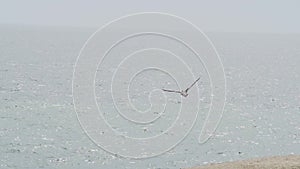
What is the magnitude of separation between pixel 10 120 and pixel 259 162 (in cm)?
5060

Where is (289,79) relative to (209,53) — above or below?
above

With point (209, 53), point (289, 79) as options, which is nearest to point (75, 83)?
point (209, 53)

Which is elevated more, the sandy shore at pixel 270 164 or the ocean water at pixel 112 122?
the ocean water at pixel 112 122

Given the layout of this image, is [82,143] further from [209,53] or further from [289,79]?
[289,79]

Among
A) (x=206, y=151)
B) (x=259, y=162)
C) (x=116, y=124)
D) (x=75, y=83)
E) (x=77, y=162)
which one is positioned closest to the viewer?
(x=75, y=83)

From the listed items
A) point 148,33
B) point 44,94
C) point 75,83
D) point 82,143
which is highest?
point 44,94

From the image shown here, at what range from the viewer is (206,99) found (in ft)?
300

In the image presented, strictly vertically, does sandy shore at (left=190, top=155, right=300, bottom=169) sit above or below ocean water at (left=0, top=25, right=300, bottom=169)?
below

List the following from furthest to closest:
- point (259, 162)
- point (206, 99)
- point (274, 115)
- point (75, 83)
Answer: point (206, 99)
point (274, 115)
point (259, 162)
point (75, 83)

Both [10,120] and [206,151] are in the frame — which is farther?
[10,120]

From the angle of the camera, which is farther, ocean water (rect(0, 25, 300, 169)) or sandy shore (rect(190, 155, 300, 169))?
ocean water (rect(0, 25, 300, 169))

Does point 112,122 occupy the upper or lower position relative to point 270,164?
upper

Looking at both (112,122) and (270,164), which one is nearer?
(270,164)

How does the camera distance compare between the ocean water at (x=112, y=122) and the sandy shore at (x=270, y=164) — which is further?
the ocean water at (x=112, y=122)
